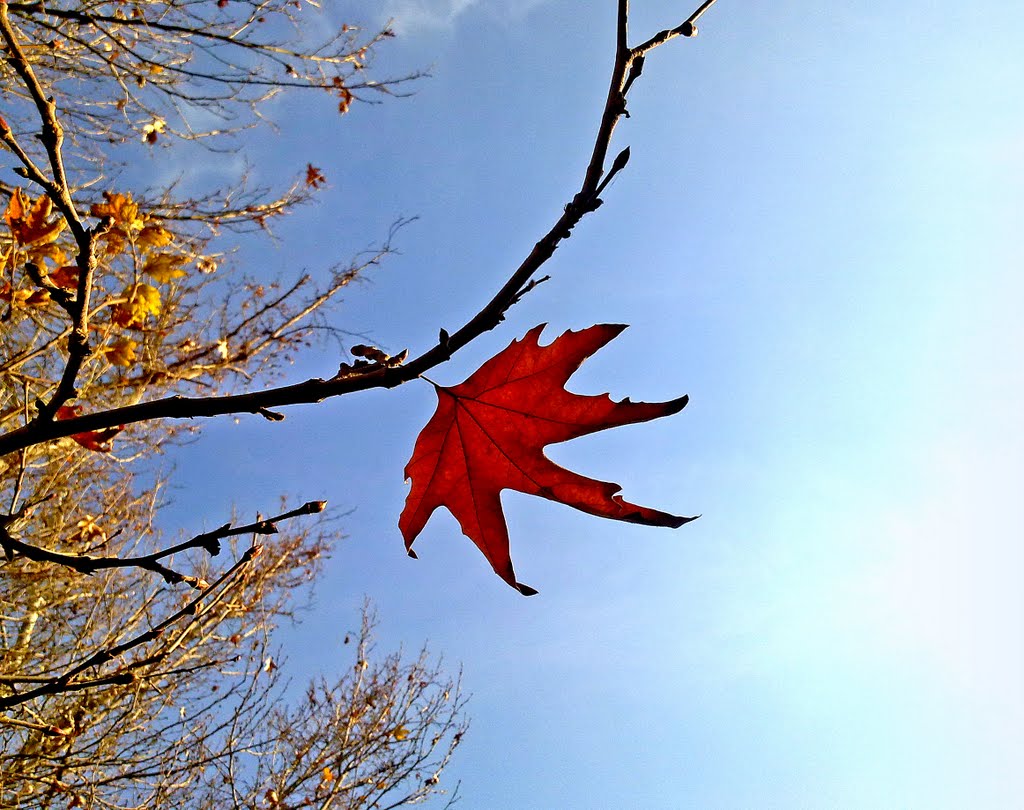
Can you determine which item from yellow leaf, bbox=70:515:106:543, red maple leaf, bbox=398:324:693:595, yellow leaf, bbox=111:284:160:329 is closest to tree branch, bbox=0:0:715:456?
red maple leaf, bbox=398:324:693:595

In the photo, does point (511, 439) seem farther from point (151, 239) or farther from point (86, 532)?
point (86, 532)

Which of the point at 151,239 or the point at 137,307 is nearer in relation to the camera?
the point at 137,307

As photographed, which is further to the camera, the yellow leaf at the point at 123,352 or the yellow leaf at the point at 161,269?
the yellow leaf at the point at 123,352

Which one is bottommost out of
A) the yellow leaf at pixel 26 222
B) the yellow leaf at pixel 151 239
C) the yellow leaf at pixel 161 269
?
the yellow leaf at pixel 26 222

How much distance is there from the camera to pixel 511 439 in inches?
51.2

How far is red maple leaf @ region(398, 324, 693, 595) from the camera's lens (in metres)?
1.10

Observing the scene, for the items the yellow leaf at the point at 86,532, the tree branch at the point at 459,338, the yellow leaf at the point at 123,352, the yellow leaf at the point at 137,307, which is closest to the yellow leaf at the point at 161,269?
the yellow leaf at the point at 137,307

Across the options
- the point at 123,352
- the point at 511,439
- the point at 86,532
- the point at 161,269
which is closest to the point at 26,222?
the point at 161,269

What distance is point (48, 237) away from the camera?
2197 mm

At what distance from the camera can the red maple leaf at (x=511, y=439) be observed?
3.61ft

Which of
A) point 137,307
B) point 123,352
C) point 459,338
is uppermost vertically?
point 123,352

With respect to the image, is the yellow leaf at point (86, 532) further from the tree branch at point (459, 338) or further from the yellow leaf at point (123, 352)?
the tree branch at point (459, 338)

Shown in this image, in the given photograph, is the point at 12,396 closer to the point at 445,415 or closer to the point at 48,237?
the point at 48,237

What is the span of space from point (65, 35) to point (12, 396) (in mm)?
2799
